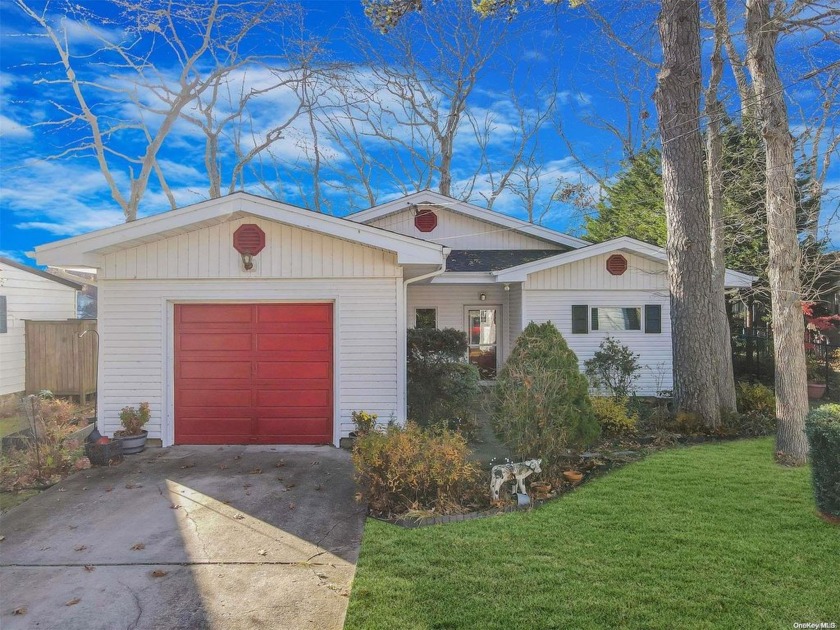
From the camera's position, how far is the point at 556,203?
24.3 metres

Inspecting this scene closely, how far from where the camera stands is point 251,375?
7820 millimetres

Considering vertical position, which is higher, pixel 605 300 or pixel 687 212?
pixel 687 212

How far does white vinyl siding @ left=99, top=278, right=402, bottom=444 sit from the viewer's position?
769 centimetres

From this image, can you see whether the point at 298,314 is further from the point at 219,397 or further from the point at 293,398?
the point at 219,397

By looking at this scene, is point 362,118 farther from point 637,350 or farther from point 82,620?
point 82,620

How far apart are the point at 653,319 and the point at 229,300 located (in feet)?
32.2

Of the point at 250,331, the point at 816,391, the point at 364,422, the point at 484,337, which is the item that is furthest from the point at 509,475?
the point at 816,391

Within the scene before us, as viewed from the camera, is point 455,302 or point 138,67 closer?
point 455,302

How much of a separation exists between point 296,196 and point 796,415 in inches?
924

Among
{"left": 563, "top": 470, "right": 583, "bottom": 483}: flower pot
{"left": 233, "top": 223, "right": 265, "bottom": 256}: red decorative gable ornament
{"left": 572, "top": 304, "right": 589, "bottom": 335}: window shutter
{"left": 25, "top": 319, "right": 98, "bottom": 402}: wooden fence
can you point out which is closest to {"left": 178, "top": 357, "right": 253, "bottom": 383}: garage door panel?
{"left": 233, "top": 223, "right": 265, "bottom": 256}: red decorative gable ornament

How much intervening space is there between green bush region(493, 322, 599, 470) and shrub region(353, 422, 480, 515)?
0.89 m

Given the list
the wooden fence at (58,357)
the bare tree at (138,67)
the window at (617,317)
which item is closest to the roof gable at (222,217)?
the wooden fence at (58,357)

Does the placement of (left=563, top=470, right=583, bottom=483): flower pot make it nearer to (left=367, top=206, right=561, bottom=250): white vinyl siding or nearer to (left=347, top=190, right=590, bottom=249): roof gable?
(left=347, top=190, right=590, bottom=249): roof gable

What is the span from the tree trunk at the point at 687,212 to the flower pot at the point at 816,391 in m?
4.75
